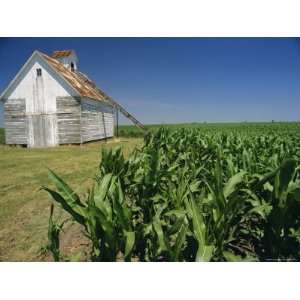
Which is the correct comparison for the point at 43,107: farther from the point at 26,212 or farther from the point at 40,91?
the point at 26,212

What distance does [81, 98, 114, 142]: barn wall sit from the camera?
13.9m

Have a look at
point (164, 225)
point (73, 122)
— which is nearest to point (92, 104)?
point (73, 122)

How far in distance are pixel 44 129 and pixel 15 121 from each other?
5.97ft

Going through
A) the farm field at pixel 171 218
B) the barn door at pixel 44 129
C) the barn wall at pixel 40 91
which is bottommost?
the farm field at pixel 171 218

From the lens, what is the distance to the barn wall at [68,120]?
13.4 metres

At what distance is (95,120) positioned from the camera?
15.5 m

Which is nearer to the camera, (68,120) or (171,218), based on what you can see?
(171,218)

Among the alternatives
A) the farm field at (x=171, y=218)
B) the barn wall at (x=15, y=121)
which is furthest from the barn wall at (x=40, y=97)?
the farm field at (x=171, y=218)

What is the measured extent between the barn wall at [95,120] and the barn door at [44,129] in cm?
148

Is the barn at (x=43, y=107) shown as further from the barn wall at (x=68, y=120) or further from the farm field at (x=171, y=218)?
the farm field at (x=171, y=218)

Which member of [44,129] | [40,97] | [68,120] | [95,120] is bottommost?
[44,129]

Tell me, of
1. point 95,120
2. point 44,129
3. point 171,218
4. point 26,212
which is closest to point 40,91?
point 44,129

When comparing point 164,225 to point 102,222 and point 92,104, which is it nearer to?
point 102,222

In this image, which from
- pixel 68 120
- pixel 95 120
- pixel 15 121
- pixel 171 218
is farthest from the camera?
pixel 95 120
